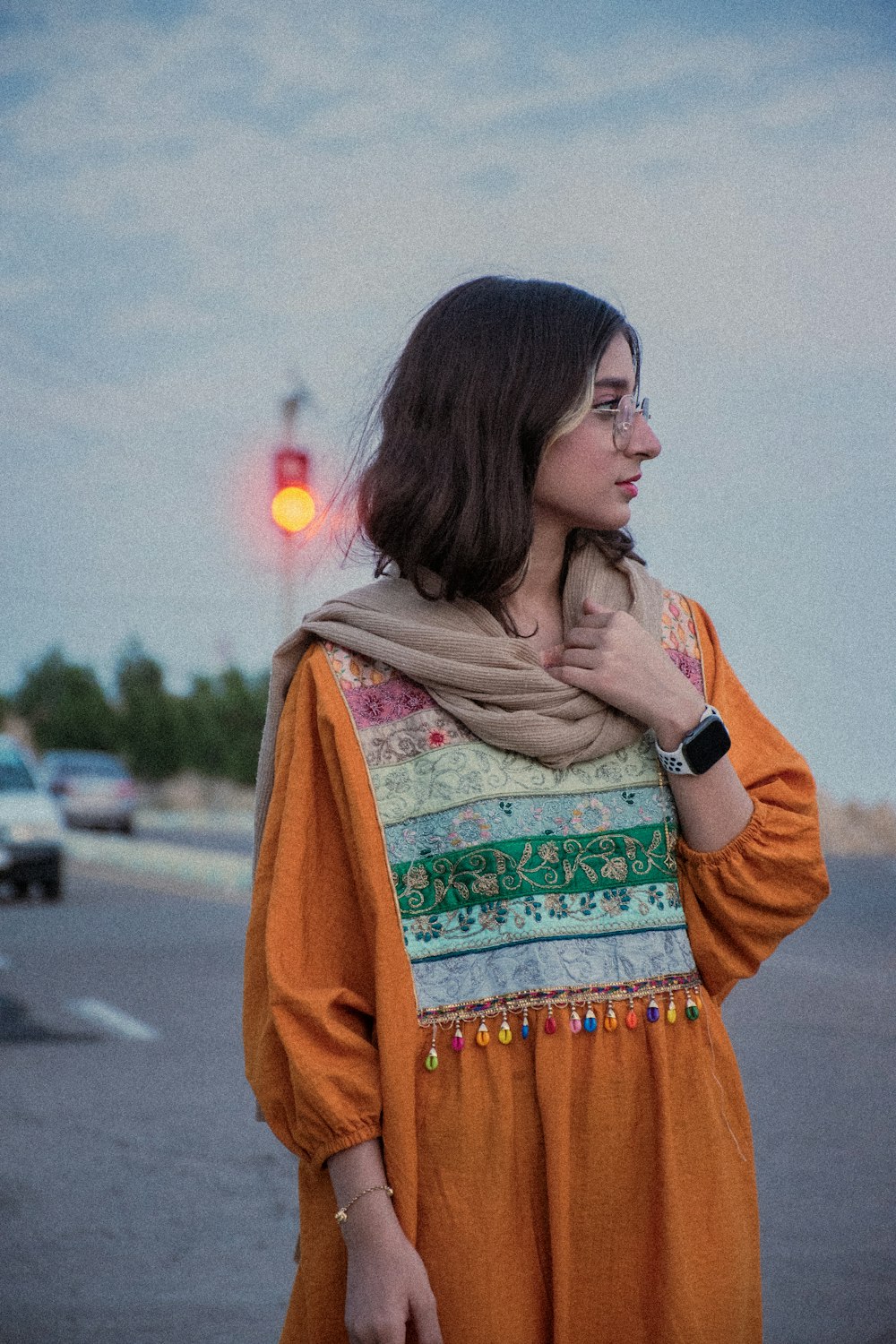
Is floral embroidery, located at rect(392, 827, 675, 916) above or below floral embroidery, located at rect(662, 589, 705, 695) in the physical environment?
below

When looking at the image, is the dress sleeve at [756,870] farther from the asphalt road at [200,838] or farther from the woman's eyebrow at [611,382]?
the asphalt road at [200,838]

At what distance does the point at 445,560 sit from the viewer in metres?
1.96

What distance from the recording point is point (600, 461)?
1980mm

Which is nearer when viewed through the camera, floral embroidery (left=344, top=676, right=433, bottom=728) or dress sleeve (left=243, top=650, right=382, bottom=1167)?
dress sleeve (left=243, top=650, right=382, bottom=1167)

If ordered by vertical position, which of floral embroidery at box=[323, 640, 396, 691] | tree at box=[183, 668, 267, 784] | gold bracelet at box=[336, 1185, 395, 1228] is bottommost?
gold bracelet at box=[336, 1185, 395, 1228]

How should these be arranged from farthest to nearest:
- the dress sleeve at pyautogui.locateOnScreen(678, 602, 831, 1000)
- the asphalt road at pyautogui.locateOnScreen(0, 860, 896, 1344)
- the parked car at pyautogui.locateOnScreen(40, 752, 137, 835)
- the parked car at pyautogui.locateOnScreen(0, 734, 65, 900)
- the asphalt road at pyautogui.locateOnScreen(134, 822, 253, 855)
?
the parked car at pyautogui.locateOnScreen(40, 752, 137, 835)
the asphalt road at pyautogui.locateOnScreen(134, 822, 253, 855)
the parked car at pyautogui.locateOnScreen(0, 734, 65, 900)
the asphalt road at pyautogui.locateOnScreen(0, 860, 896, 1344)
the dress sleeve at pyautogui.locateOnScreen(678, 602, 831, 1000)

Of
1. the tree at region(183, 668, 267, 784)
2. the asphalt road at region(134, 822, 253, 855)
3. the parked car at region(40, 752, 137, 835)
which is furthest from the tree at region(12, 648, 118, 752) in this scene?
the parked car at region(40, 752, 137, 835)

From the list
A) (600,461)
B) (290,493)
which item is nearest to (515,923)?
(600,461)

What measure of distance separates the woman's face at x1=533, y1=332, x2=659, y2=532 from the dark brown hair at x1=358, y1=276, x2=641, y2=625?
0.02m

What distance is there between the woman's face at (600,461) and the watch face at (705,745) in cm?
33

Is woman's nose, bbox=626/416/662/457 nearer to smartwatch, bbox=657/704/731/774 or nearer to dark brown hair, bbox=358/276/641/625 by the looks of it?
dark brown hair, bbox=358/276/641/625

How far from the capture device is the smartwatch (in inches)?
74.4

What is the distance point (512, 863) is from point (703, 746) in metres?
0.30

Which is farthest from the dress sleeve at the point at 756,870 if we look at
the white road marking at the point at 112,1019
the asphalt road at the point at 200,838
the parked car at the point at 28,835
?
the asphalt road at the point at 200,838
